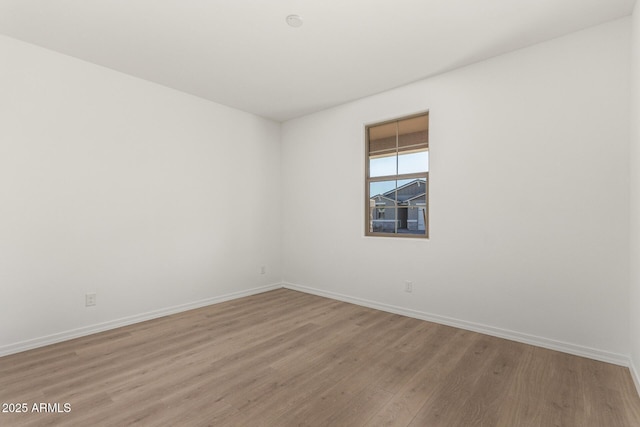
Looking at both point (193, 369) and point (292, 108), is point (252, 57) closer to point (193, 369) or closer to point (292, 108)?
point (292, 108)

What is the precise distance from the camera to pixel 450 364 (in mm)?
2475

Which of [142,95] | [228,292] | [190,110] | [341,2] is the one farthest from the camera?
[228,292]

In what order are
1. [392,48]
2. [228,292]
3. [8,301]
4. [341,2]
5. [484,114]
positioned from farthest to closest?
[228,292] < [484,114] < [392,48] < [8,301] < [341,2]

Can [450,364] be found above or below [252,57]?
below

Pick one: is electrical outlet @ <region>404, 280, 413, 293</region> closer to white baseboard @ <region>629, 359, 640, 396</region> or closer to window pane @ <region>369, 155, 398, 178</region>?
window pane @ <region>369, 155, 398, 178</region>

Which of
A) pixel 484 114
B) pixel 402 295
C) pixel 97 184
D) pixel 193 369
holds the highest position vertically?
pixel 484 114

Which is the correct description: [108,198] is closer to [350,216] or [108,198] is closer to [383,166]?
[350,216]

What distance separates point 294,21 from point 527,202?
8.77 feet

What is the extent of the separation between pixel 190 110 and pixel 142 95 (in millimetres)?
592

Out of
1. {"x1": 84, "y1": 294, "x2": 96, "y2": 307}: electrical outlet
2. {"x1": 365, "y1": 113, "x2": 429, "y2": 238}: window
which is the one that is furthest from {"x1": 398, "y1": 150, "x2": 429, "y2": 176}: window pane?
{"x1": 84, "y1": 294, "x2": 96, "y2": 307}: electrical outlet

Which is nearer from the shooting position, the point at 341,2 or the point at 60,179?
the point at 341,2

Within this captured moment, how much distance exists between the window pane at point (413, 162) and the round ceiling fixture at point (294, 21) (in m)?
2.03

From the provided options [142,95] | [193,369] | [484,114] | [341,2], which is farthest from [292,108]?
[193,369]

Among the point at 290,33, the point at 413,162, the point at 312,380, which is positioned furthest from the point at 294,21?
the point at 312,380
